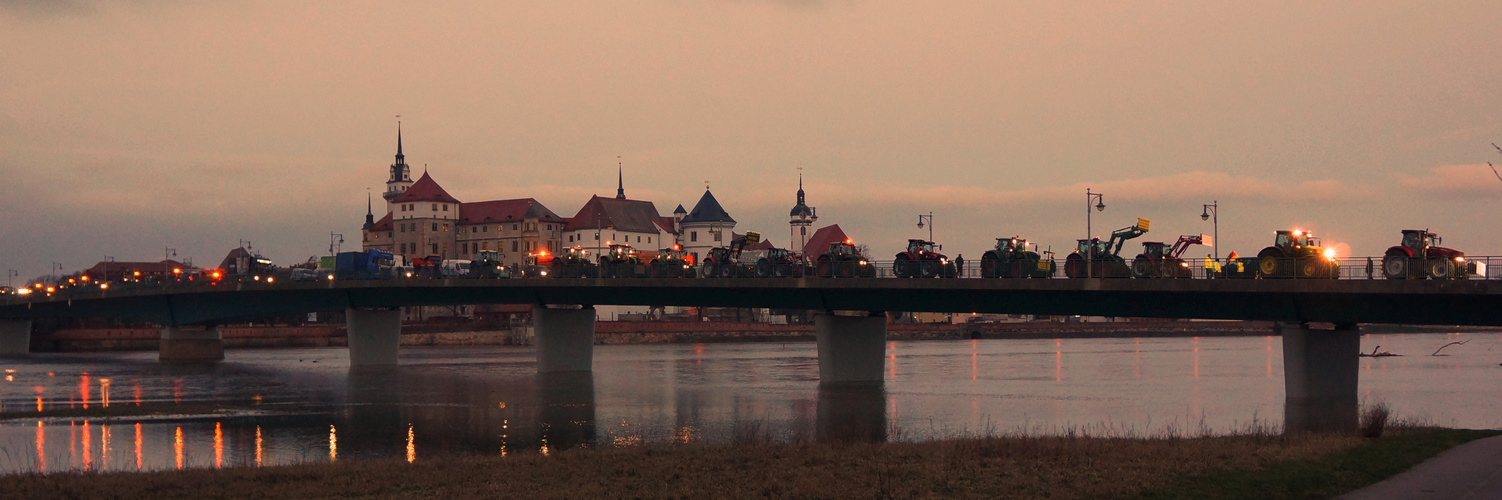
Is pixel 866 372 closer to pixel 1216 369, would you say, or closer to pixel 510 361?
pixel 1216 369

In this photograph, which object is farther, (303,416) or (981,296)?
(981,296)

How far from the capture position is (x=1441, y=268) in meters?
51.8

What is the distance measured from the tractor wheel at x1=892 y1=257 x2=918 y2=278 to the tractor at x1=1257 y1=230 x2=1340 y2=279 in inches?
767

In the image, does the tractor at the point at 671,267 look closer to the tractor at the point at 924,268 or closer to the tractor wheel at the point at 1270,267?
the tractor at the point at 924,268

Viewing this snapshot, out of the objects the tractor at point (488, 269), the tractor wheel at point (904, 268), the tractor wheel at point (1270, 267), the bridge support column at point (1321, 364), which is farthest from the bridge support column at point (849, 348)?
the tractor at point (488, 269)

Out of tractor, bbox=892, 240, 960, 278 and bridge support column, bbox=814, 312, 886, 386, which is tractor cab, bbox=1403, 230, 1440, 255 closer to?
tractor, bbox=892, 240, 960, 278

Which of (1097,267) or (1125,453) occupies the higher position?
(1097,267)

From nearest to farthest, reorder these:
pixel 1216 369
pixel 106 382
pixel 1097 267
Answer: pixel 1097 267 → pixel 106 382 → pixel 1216 369

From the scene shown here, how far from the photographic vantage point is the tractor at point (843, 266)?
7488cm

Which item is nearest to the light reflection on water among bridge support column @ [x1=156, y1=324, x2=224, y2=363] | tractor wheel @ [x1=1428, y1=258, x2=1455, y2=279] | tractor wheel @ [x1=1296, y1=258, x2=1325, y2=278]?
tractor wheel @ [x1=1428, y1=258, x2=1455, y2=279]

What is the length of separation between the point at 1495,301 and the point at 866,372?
119 feet

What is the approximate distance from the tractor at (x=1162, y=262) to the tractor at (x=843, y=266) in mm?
15700

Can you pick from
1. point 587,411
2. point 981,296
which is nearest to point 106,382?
point 587,411

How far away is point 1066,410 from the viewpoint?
60625 mm
